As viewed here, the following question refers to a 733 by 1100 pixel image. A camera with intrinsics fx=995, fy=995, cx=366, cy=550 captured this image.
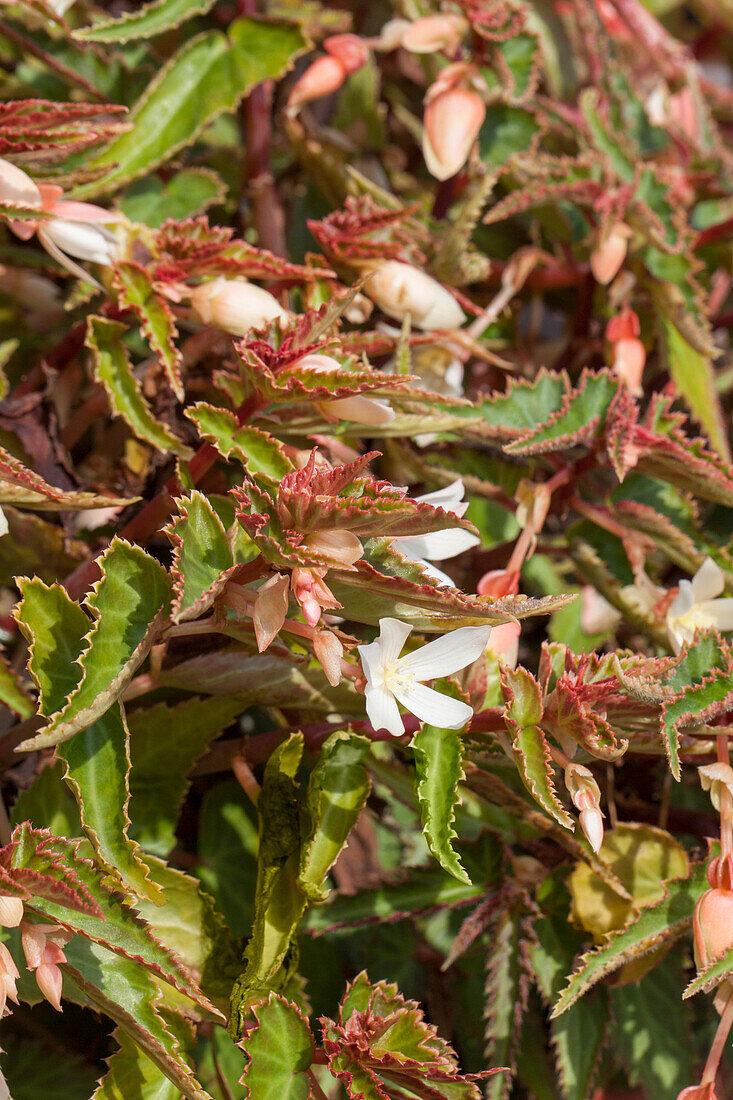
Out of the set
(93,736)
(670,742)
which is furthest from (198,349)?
(670,742)

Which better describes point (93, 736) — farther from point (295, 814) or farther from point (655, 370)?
point (655, 370)

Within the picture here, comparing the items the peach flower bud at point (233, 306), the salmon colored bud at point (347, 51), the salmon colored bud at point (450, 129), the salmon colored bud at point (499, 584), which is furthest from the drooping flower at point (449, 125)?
the salmon colored bud at point (499, 584)

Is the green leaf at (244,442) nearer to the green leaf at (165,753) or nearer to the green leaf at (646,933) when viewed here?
the green leaf at (165,753)

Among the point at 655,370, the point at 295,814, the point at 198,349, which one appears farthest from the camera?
the point at 655,370

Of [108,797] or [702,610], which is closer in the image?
[108,797]

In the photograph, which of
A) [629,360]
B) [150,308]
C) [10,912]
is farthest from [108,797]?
[629,360]

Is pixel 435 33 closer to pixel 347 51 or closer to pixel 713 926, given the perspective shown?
pixel 347 51
